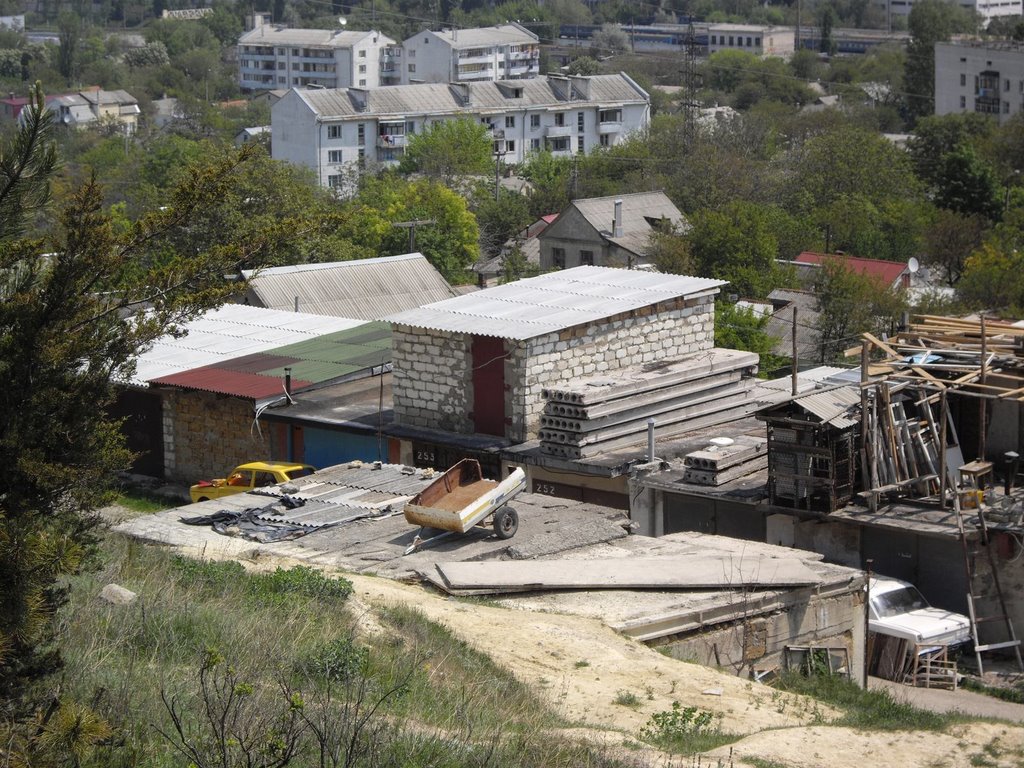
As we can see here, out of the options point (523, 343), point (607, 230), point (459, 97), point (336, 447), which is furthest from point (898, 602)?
point (459, 97)

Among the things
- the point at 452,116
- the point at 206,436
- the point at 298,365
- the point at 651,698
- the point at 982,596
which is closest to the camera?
the point at 651,698

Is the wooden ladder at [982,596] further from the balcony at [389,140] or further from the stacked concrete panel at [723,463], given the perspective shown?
the balcony at [389,140]

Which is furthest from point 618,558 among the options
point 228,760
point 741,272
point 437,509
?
point 741,272

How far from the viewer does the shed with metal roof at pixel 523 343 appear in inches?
810

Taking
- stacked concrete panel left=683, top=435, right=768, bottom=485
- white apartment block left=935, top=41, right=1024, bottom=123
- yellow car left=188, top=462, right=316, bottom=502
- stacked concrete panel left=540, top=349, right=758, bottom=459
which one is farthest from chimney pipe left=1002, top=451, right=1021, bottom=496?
white apartment block left=935, top=41, right=1024, bottom=123

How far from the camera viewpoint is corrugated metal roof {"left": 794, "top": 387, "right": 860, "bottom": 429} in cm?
1753

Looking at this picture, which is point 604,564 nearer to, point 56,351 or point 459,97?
point 56,351

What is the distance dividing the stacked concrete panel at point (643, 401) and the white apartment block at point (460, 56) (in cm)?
9558

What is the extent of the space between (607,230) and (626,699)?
36.5 meters

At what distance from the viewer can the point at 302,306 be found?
30859mm

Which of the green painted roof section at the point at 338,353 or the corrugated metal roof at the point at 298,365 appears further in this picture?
the green painted roof section at the point at 338,353

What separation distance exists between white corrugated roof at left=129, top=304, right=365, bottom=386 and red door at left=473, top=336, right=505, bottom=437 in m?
5.48

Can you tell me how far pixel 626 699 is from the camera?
11680mm

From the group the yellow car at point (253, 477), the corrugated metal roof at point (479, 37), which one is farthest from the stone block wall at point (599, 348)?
the corrugated metal roof at point (479, 37)
